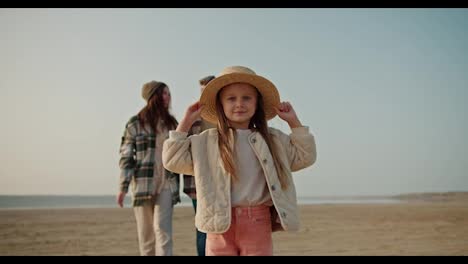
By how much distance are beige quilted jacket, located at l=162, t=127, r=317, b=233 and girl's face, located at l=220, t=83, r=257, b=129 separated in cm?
15

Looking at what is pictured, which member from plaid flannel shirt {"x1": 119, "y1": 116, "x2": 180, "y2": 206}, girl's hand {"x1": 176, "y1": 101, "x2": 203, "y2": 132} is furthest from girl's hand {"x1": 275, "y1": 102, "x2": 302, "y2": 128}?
plaid flannel shirt {"x1": 119, "y1": 116, "x2": 180, "y2": 206}

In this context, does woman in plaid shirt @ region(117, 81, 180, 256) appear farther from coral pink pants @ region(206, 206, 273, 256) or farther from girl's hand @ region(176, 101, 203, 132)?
coral pink pants @ region(206, 206, 273, 256)

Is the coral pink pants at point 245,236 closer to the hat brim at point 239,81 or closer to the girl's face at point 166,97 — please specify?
the hat brim at point 239,81

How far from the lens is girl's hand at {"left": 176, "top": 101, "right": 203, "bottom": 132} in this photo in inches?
108

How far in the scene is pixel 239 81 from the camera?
2.82 m

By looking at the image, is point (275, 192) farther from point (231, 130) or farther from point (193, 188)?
point (193, 188)

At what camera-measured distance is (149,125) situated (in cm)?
448

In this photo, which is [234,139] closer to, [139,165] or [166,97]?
[139,165]

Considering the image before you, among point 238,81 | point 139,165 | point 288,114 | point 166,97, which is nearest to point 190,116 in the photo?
point 238,81
